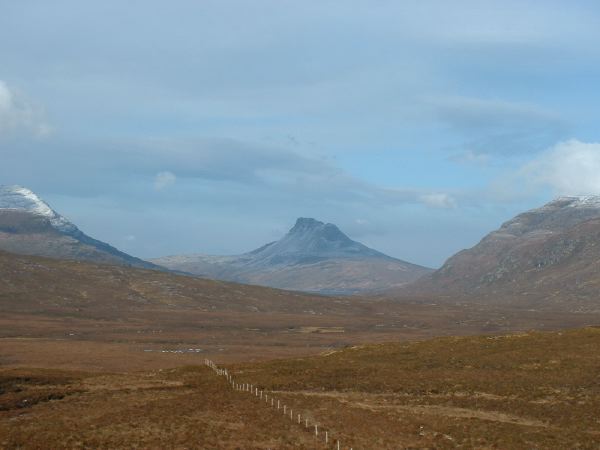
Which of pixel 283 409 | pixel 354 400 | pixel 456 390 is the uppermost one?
pixel 456 390

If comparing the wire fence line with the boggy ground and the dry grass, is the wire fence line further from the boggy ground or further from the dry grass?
the dry grass

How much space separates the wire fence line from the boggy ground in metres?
0.54

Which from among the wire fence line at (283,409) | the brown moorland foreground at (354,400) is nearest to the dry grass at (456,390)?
the brown moorland foreground at (354,400)

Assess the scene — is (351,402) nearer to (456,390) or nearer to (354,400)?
(354,400)

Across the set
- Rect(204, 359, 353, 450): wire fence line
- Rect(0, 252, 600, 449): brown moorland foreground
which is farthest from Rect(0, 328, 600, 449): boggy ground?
Rect(204, 359, 353, 450): wire fence line

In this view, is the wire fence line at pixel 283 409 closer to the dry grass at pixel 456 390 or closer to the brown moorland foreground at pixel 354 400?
the brown moorland foreground at pixel 354 400

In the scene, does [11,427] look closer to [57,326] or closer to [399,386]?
[399,386]

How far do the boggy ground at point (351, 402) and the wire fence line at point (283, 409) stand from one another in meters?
0.54

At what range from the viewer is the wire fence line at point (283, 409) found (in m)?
39.5

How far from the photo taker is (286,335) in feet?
574

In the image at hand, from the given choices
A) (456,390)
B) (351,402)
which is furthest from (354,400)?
(456,390)

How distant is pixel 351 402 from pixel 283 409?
7.19 meters

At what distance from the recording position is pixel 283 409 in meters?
48.2

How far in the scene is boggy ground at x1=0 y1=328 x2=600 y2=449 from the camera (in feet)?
128
